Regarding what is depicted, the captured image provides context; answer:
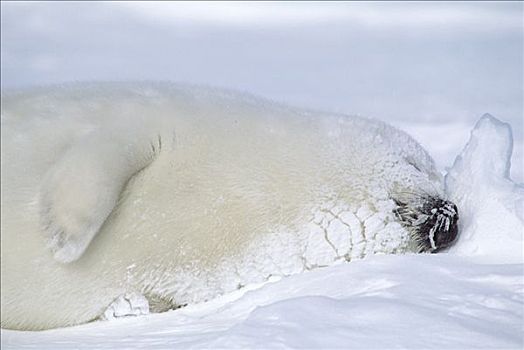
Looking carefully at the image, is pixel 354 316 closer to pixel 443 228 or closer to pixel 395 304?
pixel 395 304

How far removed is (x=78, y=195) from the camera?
469 cm

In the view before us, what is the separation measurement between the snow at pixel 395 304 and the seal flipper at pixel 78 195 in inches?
18.8

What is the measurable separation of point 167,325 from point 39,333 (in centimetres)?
76

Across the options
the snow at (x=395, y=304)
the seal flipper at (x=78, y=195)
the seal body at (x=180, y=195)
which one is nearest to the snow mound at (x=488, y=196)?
the snow at (x=395, y=304)

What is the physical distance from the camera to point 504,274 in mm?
4207

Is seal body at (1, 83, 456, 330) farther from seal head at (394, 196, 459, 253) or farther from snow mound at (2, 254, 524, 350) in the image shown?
snow mound at (2, 254, 524, 350)

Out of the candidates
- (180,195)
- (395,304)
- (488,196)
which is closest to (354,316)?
(395,304)

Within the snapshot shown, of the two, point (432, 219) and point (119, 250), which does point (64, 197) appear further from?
point (432, 219)

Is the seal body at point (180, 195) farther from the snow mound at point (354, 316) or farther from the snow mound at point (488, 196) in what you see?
the snow mound at point (354, 316)

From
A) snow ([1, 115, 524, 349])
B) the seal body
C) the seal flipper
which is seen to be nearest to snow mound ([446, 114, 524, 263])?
snow ([1, 115, 524, 349])

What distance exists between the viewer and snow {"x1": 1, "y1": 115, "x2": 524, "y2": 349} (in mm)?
3480

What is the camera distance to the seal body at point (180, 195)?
489cm

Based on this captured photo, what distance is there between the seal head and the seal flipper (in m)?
1.89

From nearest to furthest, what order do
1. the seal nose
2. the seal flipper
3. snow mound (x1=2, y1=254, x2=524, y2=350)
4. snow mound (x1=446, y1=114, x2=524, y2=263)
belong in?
snow mound (x1=2, y1=254, x2=524, y2=350), the seal flipper, snow mound (x1=446, y1=114, x2=524, y2=263), the seal nose
